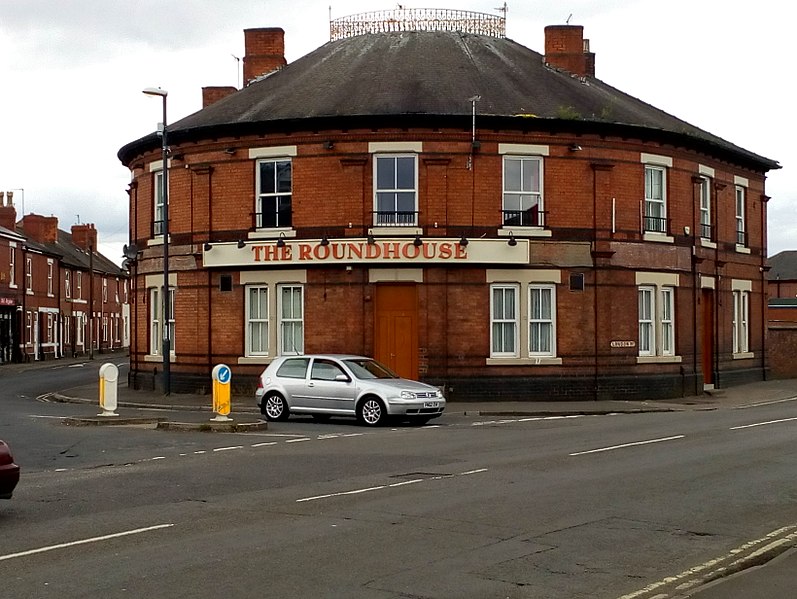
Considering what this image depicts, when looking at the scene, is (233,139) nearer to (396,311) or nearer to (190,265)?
(190,265)

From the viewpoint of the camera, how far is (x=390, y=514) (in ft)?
38.5

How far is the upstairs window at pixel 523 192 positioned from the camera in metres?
31.4

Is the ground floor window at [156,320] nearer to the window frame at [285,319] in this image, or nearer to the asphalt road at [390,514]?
the window frame at [285,319]

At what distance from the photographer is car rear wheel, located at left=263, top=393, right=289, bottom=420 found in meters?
24.2

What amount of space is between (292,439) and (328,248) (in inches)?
A: 441

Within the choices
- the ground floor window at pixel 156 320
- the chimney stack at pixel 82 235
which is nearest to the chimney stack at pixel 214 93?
the ground floor window at pixel 156 320

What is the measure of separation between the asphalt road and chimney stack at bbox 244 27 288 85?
760 inches

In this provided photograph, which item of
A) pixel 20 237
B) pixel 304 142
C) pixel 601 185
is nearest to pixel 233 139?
pixel 304 142

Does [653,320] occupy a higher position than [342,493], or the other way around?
[653,320]

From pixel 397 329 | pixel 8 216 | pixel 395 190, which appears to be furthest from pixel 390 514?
pixel 8 216

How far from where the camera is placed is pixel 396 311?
3122 cm

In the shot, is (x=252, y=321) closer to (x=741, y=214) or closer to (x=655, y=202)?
(x=655, y=202)

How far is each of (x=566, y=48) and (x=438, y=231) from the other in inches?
375

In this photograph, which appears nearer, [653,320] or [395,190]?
[395,190]
